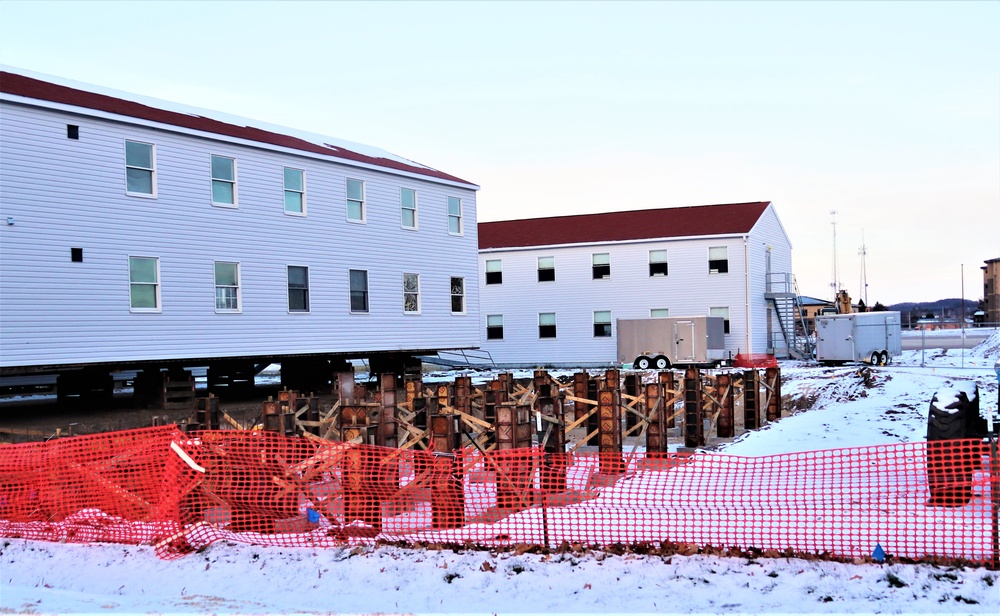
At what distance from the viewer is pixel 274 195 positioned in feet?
94.5

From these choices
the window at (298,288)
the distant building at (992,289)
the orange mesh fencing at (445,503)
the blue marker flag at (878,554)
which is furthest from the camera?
the distant building at (992,289)

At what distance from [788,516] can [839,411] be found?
13067mm

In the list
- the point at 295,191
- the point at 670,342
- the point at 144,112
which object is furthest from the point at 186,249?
the point at 670,342

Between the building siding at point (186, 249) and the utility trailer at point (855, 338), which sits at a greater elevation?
the building siding at point (186, 249)

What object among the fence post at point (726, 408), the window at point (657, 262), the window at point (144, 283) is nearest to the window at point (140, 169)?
the window at point (144, 283)

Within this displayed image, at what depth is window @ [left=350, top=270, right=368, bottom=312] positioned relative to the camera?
103 feet

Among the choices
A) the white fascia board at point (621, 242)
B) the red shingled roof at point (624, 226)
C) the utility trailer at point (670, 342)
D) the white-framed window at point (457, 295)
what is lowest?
the utility trailer at point (670, 342)

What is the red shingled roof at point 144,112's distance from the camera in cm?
2320

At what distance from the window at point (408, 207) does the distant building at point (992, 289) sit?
200ft

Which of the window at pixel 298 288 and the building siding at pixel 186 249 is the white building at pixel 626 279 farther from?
the window at pixel 298 288

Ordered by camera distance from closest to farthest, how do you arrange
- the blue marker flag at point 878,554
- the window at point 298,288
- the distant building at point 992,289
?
the blue marker flag at point 878,554 → the window at point 298,288 → the distant building at point 992,289

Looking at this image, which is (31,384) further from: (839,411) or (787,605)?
(787,605)

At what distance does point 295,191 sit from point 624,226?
23481 millimetres

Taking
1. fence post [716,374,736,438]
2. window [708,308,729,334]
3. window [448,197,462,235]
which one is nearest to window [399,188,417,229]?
window [448,197,462,235]
